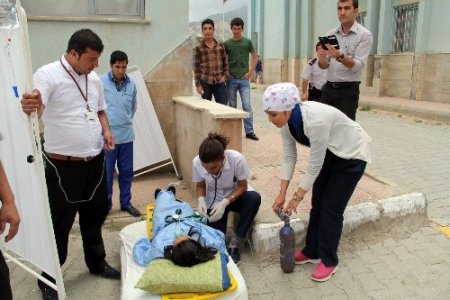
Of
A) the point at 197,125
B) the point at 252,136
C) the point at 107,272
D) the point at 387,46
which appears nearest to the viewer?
the point at 107,272

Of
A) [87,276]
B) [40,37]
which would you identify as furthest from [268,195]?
[40,37]

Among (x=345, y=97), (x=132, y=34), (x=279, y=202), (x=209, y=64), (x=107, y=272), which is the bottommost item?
(x=107, y=272)

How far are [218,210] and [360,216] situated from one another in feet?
4.21

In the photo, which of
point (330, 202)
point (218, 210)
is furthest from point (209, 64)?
point (330, 202)

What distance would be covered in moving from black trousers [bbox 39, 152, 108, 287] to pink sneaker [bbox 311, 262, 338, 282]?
166 cm

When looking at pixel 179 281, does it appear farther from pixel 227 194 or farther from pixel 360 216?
pixel 360 216

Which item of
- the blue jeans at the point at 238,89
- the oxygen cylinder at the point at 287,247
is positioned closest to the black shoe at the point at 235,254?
the oxygen cylinder at the point at 287,247

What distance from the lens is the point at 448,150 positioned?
280 inches

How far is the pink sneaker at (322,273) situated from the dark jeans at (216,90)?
3667 mm

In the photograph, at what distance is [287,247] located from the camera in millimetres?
3318

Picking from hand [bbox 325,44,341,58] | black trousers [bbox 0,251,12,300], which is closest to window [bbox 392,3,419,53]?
hand [bbox 325,44,341,58]

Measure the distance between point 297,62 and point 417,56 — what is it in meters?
7.29

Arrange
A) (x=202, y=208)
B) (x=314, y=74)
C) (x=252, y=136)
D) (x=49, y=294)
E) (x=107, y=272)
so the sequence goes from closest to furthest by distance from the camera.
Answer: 1. (x=49, y=294)
2. (x=107, y=272)
3. (x=202, y=208)
4. (x=314, y=74)
5. (x=252, y=136)

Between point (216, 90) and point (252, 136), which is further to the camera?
point (252, 136)
